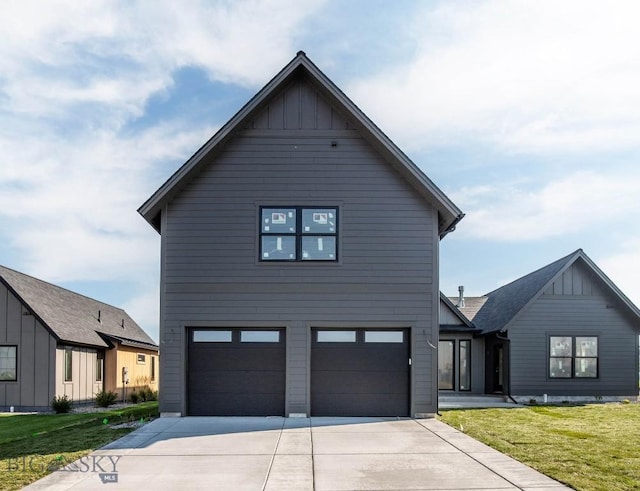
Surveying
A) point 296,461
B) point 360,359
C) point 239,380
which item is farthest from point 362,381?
point 296,461

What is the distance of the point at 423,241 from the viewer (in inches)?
598

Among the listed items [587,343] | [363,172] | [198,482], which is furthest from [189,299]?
[587,343]

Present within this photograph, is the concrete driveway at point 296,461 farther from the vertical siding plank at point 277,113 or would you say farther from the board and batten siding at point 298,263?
the vertical siding plank at point 277,113

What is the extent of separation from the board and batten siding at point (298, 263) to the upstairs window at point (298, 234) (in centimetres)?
18

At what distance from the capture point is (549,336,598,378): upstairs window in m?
21.2

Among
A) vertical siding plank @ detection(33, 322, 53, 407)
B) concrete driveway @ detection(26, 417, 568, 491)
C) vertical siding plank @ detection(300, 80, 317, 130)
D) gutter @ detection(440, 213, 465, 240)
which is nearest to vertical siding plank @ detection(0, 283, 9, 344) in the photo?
vertical siding plank @ detection(33, 322, 53, 407)

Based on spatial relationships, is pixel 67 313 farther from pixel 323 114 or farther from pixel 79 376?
pixel 323 114

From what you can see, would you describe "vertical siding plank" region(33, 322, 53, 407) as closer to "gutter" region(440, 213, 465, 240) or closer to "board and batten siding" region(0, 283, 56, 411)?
"board and batten siding" region(0, 283, 56, 411)

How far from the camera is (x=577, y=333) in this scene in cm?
2123

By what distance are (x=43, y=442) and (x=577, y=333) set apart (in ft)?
55.4

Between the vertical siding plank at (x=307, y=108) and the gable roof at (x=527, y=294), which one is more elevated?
the vertical siding plank at (x=307, y=108)

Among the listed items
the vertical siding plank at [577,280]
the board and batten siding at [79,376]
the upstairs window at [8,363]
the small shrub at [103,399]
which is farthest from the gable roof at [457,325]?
the upstairs window at [8,363]

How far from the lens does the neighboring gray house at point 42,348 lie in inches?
769

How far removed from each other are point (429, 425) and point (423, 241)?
429 cm
